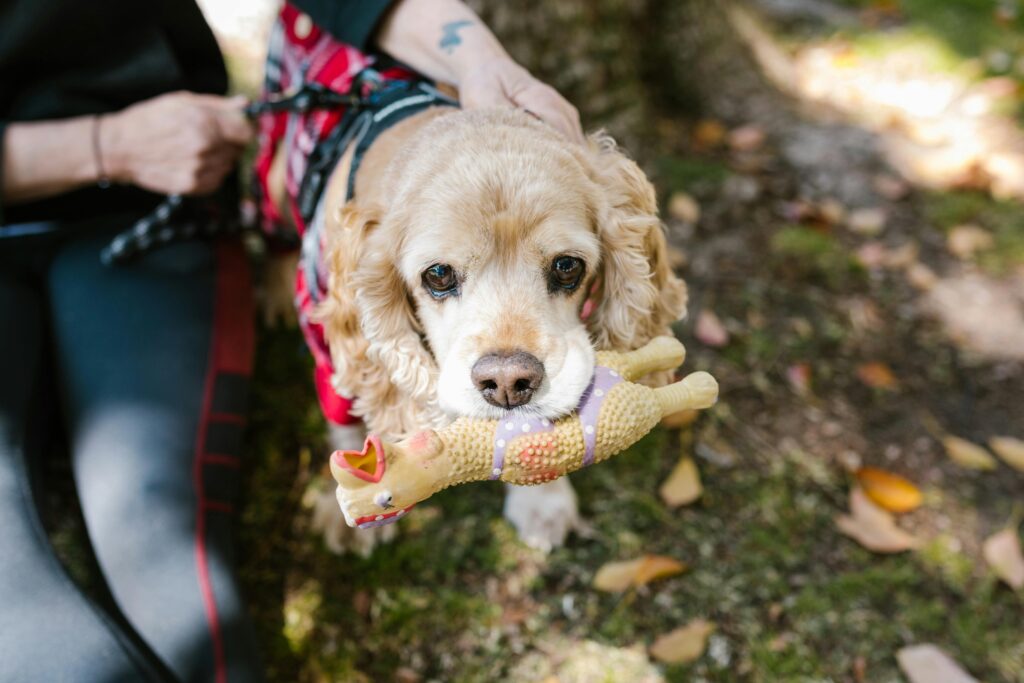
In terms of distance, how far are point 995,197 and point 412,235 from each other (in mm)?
2975

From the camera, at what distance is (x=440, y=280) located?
1.79 meters

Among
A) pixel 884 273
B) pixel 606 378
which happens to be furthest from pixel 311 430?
pixel 884 273

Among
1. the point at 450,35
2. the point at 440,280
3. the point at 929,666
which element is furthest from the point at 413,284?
the point at 929,666

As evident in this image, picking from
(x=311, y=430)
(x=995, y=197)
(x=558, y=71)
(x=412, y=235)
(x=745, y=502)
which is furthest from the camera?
(x=995, y=197)

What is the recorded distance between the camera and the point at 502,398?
1.56 metres

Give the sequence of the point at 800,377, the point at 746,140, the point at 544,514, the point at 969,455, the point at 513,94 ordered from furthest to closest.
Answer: the point at 746,140, the point at 800,377, the point at 969,455, the point at 544,514, the point at 513,94

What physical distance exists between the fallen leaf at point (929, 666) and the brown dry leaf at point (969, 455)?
70 cm

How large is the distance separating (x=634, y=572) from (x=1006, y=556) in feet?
3.62

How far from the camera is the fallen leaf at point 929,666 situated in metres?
2.08

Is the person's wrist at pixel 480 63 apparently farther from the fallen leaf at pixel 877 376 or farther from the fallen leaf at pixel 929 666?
the fallen leaf at pixel 929 666

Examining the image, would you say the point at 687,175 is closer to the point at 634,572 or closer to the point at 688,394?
the point at 634,572

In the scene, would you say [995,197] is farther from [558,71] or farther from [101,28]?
[101,28]

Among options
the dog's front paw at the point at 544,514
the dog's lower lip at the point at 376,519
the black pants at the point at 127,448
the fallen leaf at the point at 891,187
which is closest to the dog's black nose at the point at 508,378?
the dog's lower lip at the point at 376,519

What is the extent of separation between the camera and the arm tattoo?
6.97 ft
